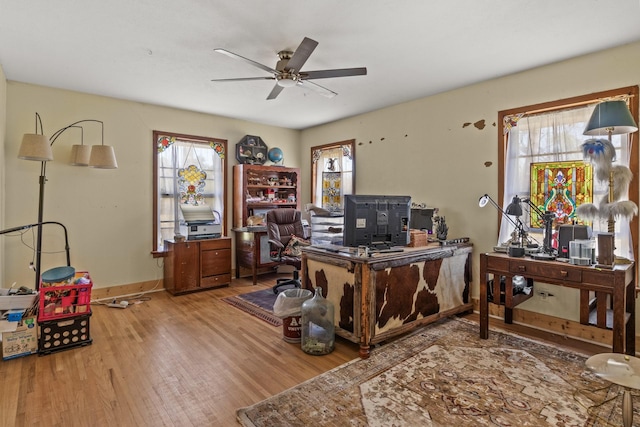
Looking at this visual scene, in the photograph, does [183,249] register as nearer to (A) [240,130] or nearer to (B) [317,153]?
(A) [240,130]

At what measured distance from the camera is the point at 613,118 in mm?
2465

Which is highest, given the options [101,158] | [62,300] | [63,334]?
[101,158]

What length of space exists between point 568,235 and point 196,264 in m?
4.17

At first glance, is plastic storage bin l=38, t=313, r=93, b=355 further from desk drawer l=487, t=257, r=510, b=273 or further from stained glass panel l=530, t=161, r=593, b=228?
stained glass panel l=530, t=161, r=593, b=228

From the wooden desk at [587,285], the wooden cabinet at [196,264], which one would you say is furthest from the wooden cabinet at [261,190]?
the wooden desk at [587,285]

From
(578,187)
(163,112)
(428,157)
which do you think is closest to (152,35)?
Result: (163,112)

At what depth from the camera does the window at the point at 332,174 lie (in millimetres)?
5281

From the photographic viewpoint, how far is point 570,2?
2.17 m

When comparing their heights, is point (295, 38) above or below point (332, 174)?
above

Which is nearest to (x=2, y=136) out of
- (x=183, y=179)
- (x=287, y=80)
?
(x=183, y=179)

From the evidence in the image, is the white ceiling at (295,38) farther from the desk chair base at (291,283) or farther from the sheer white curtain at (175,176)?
the desk chair base at (291,283)

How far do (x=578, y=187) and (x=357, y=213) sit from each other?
6.81ft

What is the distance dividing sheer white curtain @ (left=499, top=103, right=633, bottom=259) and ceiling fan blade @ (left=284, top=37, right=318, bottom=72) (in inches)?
91.7

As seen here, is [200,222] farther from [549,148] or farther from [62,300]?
[549,148]
